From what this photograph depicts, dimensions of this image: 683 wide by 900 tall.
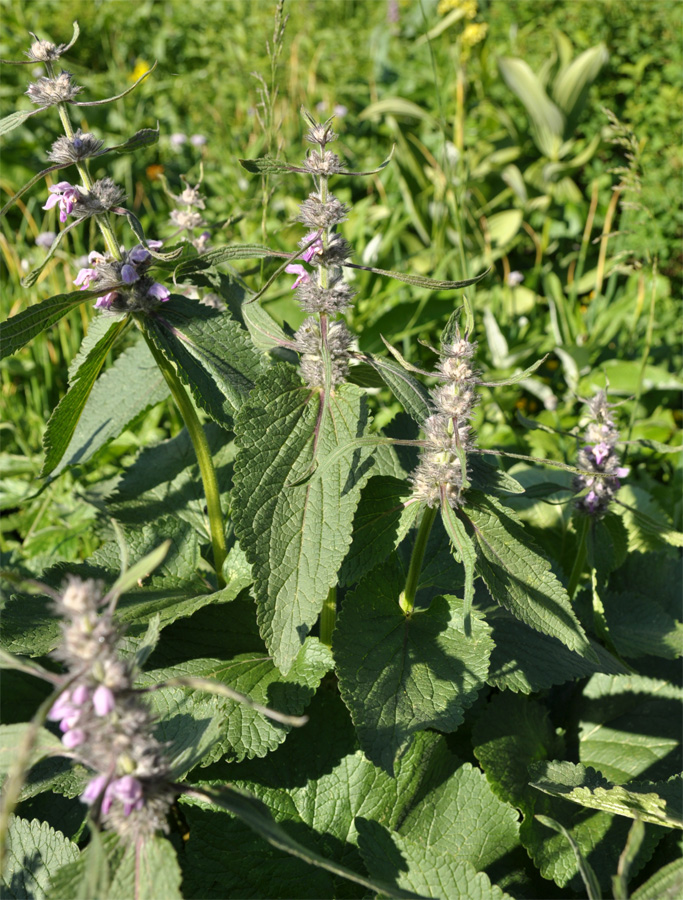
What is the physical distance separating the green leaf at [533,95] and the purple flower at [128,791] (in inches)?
163

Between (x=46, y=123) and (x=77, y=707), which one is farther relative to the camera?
(x=46, y=123)

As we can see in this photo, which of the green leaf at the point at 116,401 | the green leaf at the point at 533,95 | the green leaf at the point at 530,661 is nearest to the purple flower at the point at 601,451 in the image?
the green leaf at the point at 530,661

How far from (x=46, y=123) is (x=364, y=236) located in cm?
234

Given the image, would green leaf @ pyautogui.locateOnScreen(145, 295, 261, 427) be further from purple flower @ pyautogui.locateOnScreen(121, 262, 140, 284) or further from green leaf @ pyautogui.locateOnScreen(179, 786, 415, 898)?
green leaf @ pyautogui.locateOnScreen(179, 786, 415, 898)

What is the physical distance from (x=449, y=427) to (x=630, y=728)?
3.73 ft

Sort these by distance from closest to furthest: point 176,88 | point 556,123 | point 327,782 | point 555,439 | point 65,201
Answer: point 65,201 < point 327,782 < point 555,439 < point 556,123 < point 176,88

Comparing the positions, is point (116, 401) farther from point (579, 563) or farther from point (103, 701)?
point (579, 563)

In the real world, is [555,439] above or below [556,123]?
below

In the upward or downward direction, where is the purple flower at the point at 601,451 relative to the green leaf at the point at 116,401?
downward

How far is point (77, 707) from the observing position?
0.92 m

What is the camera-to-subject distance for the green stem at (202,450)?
5.20ft

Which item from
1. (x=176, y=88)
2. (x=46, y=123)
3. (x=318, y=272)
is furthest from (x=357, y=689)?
(x=176, y=88)

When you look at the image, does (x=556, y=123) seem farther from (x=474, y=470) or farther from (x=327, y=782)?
(x=327, y=782)

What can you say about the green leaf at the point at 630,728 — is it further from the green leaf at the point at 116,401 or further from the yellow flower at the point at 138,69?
the yellow flower at the point at 138,69
